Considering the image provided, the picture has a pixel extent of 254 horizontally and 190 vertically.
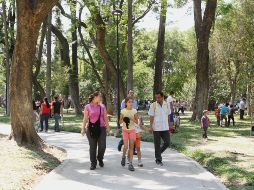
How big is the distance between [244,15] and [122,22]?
38.6 feet

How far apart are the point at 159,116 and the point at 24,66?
14.8 ft

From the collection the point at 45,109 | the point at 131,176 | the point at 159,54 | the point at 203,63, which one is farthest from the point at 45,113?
the point at 131,176

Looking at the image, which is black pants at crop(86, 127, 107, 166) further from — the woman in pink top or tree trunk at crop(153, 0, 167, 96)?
tree trunk at crop(153, 0, 167, 96)

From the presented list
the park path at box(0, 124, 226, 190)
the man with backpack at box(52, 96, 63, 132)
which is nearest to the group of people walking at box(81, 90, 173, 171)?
the park path at box(0, 124, 226, 190)

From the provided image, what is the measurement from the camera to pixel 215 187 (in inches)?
351

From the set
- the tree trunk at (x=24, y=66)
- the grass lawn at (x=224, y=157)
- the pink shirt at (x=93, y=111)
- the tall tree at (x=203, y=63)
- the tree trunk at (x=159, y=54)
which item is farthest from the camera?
the tree trunk at (x=159, y=54)

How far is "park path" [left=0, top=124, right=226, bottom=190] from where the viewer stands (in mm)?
8969

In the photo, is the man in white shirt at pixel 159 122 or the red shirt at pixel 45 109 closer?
the man in white shirt at pixel 159 122

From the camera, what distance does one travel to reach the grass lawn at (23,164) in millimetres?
8969

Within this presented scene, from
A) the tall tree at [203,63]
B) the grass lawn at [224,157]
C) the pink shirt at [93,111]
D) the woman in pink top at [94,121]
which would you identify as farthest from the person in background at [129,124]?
the tall tree at [203,63]

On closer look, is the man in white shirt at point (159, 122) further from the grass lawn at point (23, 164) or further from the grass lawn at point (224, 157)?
the grass lawn at point (23, 164)

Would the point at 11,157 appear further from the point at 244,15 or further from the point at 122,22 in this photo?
the point at 244,15

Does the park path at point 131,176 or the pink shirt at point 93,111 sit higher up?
the pink shirt at point 93,111

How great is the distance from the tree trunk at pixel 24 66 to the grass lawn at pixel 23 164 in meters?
0.49
